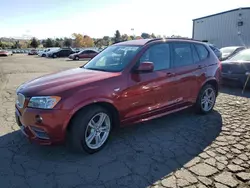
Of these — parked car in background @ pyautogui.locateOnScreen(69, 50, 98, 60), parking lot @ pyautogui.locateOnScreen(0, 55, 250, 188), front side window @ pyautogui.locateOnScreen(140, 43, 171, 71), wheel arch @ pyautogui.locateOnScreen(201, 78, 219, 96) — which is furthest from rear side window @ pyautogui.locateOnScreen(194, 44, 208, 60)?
parked car in background @ pyautogui.locateOnScreen(69, 50, 98, 60)

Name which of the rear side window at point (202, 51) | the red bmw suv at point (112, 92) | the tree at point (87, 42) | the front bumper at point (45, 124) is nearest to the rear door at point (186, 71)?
the red bmw suv at point (112, 92)

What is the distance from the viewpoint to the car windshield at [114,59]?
3.90m

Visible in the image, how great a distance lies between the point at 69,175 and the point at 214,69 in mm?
4043

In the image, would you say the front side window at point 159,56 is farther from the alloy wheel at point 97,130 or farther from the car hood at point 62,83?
the alloy wheel at point 97,130

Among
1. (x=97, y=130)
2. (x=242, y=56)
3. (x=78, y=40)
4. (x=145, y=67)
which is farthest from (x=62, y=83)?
(x=78, y=40)

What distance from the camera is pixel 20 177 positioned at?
290 cm

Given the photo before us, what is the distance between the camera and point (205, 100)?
17.2ft

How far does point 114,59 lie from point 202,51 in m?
2.25

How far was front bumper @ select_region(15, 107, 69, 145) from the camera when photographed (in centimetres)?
304

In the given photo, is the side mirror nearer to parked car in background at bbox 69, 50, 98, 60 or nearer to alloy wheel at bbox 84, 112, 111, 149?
alloy wheel at bbox 84, 112, 111, 149

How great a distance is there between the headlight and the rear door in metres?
2.40

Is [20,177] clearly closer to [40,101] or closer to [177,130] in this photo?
[40,101]

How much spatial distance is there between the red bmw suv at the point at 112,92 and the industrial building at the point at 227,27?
2345 cm

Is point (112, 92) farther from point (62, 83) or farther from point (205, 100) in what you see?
point (205, 100)
